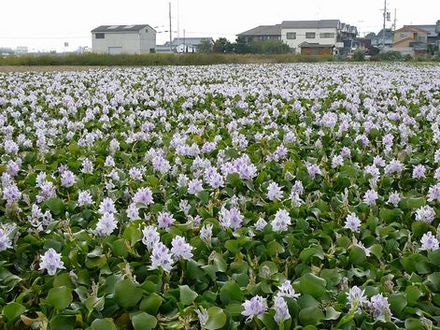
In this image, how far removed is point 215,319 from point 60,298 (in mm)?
492

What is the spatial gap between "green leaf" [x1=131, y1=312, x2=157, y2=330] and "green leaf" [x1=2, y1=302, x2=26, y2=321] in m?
0.37

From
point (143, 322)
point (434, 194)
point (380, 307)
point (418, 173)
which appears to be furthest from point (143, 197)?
point (418, 173)

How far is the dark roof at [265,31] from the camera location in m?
73.4

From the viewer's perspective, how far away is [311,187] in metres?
3.30

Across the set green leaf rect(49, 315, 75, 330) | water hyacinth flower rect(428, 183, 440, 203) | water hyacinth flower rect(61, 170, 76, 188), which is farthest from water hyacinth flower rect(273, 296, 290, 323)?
water hyacinth flower rect(61, 170, 76, 188)

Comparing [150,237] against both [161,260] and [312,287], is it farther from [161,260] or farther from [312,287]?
[312,287]

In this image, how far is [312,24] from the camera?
7062cm

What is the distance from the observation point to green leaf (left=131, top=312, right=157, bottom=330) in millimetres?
1680

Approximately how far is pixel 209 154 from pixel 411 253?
2.00 m

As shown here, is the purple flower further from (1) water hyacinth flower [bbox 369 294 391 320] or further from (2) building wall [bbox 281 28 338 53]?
(2) building wall [bbox 281 28 338 53]

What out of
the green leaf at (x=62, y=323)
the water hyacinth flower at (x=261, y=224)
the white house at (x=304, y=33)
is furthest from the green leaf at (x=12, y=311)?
the white house at (x=304, y=33)

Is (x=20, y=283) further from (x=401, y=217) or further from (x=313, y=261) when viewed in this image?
(x=401, y=217)

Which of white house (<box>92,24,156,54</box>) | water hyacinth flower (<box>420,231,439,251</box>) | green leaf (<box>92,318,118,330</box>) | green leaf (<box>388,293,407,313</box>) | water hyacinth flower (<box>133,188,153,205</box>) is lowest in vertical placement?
green leaf (<box>388,293,407,313</box>)

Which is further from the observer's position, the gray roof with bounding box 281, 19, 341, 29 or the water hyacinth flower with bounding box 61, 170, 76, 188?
the gray roof with bounding box 281, 19, 341, 29
